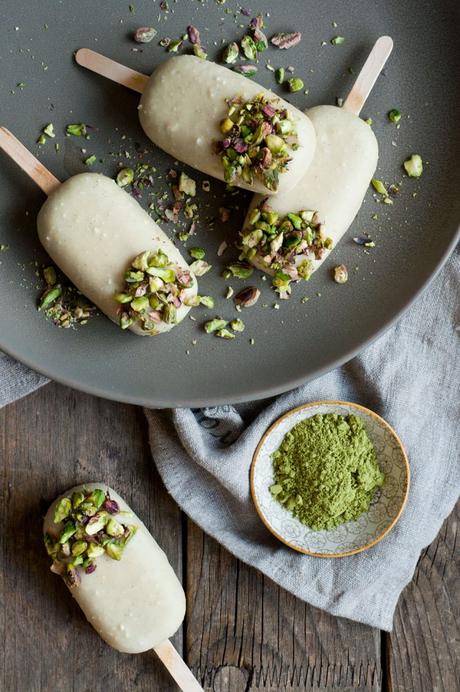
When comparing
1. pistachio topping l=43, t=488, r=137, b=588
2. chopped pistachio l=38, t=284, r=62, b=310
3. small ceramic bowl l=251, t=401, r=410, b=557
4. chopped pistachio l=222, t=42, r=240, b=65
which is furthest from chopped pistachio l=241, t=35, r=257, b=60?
pistachio topping l=43, t=488, r=137, b=588

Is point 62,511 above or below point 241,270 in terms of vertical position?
below

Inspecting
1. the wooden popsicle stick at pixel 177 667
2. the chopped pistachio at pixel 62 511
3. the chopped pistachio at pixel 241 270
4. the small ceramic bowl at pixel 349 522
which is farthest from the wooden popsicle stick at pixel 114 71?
the wooden popsicle stick at pixel 177 667

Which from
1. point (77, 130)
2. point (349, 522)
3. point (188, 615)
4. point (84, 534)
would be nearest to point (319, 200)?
point (77, 130)

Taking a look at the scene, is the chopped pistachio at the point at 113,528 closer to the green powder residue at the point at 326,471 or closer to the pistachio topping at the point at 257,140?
the green powder residue at the point at 326,471

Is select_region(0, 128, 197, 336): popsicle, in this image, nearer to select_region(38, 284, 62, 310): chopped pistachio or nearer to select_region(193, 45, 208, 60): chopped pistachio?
select_region(38, 284, 62, 310): chopped pistachio

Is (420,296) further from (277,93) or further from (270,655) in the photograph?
(270,655)

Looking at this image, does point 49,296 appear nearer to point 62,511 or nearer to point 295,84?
point 62,511
